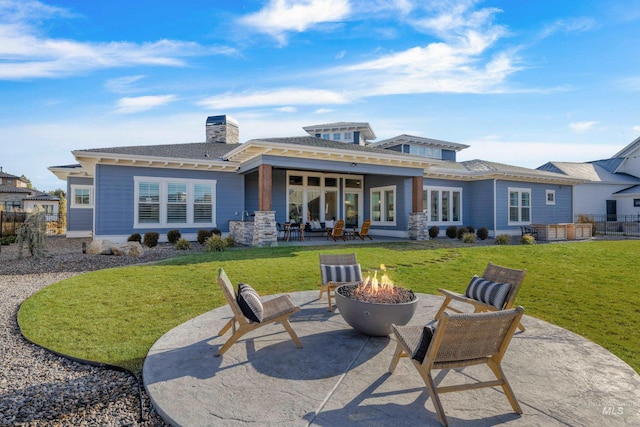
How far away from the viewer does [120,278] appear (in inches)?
285

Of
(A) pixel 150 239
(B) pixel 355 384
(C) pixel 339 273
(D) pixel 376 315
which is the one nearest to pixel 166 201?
(A) pixel 150 239

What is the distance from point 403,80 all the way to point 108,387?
11282mm

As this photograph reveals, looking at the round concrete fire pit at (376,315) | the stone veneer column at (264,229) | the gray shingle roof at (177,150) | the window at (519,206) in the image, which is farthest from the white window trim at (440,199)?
the round concrete fire pit at (376,315)

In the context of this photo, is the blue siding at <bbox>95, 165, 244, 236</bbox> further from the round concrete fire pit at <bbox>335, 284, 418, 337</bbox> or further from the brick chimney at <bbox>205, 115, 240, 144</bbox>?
the round concrete fire pit at <bbox>335, 284, 418, 337</bbox>

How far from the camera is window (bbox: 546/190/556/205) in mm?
20311

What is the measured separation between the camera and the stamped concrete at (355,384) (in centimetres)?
246

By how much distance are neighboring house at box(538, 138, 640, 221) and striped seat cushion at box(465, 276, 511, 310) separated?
24.4 metres

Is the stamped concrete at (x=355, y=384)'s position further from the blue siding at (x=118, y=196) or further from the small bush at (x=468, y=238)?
the small bush at (x=468, y=238)

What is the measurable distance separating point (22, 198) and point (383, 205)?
134ft

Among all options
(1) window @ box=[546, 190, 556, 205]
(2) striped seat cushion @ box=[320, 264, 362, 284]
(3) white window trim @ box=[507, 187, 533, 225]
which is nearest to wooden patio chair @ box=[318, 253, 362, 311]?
(2) striped seat cushion @ box=[320, 264, 362, 284]

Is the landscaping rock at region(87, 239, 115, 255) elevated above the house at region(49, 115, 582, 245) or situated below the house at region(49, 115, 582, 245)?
below

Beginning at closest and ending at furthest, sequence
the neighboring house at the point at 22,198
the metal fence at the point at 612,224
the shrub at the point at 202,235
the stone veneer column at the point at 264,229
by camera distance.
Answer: the stone veneer column at the point at 264,229 → the shrub at the point at 202,235 → the metal fence at the point at 612,224 → the neighboring house at the point at 22,198

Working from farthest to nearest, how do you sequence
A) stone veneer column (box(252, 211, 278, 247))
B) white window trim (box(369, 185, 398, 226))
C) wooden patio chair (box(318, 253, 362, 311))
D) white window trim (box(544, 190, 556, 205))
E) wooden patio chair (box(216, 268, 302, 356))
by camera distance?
white window trim (box(544, 190, 556, 205)) → white window trim (box(369, 185, 398, 226)) → stone veneer column (box(252, 211, 278, 247)) → wooden patio chair (box(318, 253, 362, 311)) → wooden patio chair (box(216, 268, 302, 356))

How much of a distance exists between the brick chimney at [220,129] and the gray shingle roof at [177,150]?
911 mm
